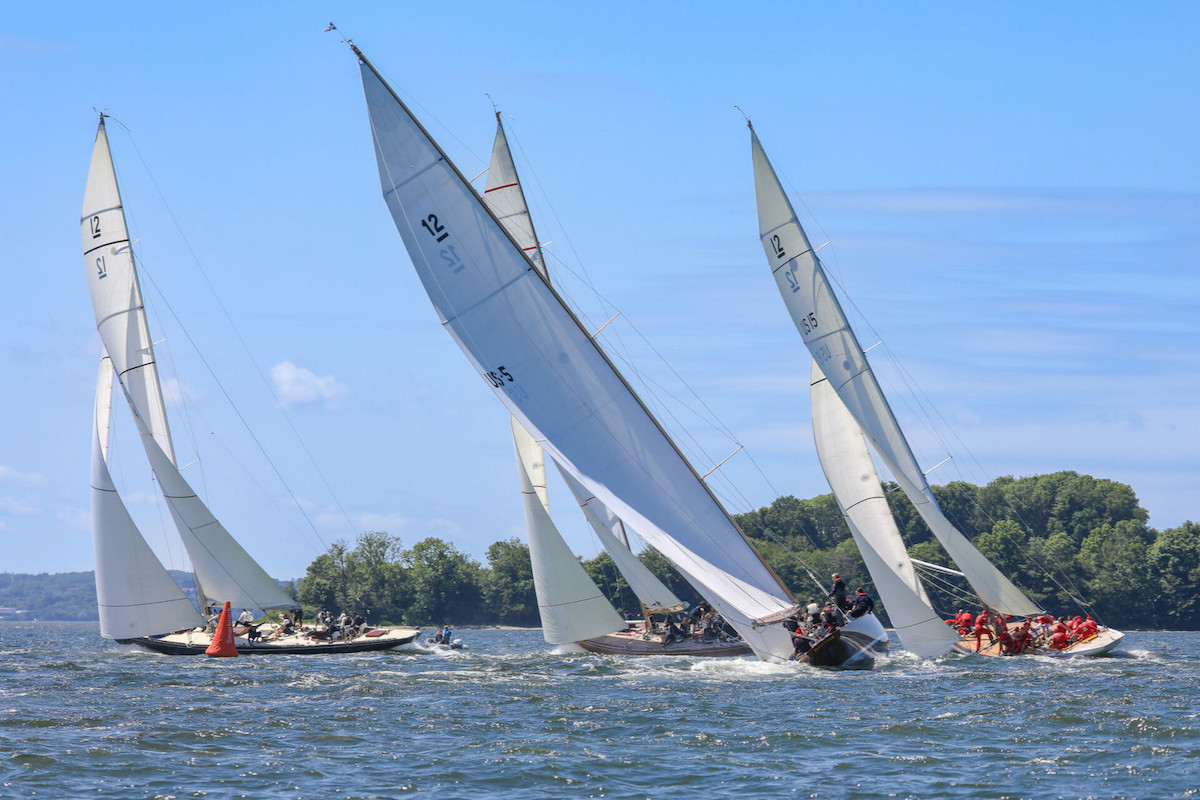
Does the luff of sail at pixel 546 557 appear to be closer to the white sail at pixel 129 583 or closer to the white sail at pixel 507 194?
the white sail at pixel 507 194

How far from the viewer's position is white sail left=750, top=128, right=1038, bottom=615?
40625mm

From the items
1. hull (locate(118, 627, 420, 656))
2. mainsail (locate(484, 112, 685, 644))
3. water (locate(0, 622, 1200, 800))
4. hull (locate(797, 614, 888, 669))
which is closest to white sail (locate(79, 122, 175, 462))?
hull (locate(118, 627, 420, 656))

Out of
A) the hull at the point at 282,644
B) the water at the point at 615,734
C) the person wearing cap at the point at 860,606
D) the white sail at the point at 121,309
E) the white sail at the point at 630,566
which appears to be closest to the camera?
the water at the point at 615,734

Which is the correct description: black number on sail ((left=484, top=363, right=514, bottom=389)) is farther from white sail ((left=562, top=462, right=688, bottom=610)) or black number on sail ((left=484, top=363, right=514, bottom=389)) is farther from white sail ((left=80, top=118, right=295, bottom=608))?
white sail ((left=80, top=118, right=295, bottom=608))

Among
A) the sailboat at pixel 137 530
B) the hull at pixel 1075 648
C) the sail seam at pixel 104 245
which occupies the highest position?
the sail seam at pixel 104 245

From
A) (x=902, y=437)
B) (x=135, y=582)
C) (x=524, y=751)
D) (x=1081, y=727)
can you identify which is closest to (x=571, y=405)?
(x=524, y=751)

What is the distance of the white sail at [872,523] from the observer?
120 ft

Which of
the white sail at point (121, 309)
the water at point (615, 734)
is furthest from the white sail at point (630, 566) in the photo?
the white sail at point (121, 309)

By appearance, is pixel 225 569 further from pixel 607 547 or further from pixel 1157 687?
pixel 1157 687

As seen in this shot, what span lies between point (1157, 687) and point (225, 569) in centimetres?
3113

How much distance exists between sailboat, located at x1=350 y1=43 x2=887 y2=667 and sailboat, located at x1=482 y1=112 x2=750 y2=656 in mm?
14557

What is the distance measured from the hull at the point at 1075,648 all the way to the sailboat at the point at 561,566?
9700 millimetres

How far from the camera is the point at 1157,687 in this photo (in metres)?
28.5

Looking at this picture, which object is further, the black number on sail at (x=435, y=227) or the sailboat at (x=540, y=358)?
the black number on sail at (x=435, y=227)
